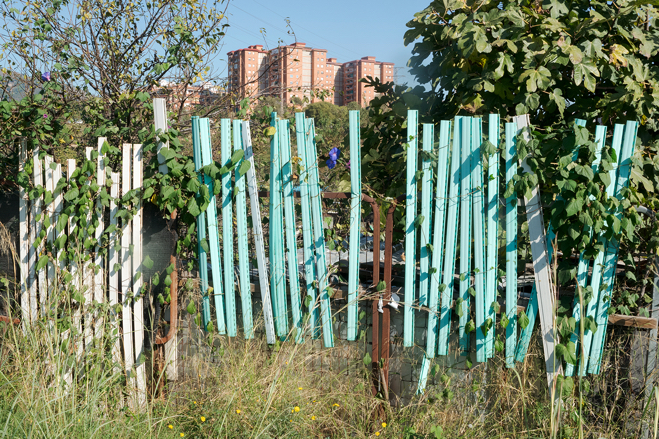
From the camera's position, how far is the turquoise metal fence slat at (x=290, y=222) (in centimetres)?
290

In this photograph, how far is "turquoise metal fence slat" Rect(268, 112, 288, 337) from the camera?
9.59 ft

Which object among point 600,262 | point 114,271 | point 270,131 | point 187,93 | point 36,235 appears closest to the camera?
point 600,262

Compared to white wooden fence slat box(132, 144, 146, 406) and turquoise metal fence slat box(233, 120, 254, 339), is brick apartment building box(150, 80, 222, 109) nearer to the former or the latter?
white wooden fence slat box(132, 144, 146, 406)

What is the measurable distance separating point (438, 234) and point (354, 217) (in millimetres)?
483

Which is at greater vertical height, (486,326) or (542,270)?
(542,270)

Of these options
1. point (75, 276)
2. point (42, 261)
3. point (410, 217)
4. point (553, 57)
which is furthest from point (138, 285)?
point (553, 57)

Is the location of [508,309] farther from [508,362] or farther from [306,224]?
[306,224]

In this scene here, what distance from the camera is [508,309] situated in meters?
2.77

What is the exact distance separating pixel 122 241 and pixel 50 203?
0.57 meters

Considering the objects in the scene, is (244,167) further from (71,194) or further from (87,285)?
(87,285)

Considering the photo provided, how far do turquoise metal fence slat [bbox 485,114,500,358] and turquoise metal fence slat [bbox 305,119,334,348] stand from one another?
0.91m

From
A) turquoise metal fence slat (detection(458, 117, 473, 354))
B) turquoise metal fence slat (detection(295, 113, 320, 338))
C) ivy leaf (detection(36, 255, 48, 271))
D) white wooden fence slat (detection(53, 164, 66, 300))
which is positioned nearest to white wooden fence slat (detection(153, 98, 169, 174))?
white wooden fence slat (detection(53, 164, 66, 300))

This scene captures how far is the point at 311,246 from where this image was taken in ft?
9.66

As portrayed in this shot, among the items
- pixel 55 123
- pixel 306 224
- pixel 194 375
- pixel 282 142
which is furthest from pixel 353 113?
pixel 55 123
